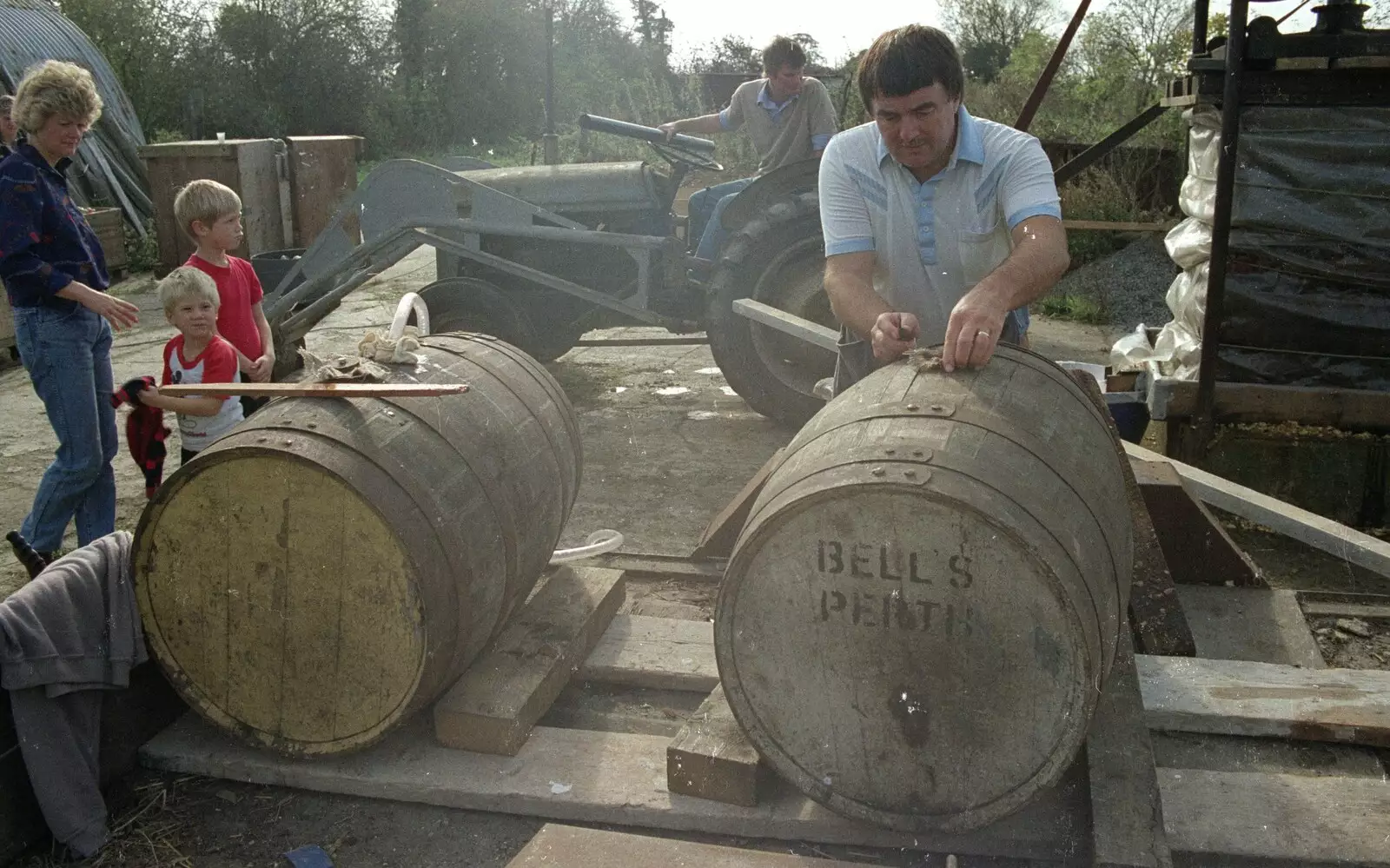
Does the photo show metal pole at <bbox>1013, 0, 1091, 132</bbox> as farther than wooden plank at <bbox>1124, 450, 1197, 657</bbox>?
Yes

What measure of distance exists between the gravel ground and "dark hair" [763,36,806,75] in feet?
13.1

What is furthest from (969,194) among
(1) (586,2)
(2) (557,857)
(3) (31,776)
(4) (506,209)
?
(1) (586,2)

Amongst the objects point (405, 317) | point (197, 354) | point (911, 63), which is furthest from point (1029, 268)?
point (197, 354)

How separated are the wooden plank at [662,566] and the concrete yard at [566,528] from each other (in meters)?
0.07

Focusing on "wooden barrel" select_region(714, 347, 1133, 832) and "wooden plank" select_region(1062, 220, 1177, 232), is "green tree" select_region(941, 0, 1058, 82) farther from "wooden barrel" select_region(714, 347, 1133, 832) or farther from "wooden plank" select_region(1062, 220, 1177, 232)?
"wooden barrel" select_region(714, 347, 1133, 832)

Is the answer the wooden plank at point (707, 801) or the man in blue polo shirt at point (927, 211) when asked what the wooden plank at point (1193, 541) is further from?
the wooden plank at point (707, 801)

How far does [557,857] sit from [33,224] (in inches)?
115

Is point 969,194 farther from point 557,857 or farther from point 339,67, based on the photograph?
point 339,67

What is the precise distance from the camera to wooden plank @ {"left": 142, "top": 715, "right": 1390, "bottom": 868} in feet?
8.46

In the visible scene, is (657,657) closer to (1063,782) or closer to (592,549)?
(592,549)

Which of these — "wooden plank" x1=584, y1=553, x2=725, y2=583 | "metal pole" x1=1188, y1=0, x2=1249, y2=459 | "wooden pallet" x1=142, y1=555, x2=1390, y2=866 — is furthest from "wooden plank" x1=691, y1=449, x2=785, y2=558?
"metal pole" x1=1188, y1=0, x2=1249, y2=459

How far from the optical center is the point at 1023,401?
271 cm

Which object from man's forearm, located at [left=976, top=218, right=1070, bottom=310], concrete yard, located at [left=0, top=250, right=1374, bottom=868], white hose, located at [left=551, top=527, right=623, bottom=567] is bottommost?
concrete yard, located at [left=0, top=250, right=1374, bottom=868]

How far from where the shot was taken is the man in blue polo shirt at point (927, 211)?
3008mm
